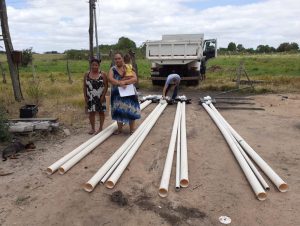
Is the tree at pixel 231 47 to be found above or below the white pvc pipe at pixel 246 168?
below

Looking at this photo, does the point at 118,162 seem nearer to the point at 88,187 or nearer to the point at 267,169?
the point at 88,187

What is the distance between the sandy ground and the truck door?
1155 cm

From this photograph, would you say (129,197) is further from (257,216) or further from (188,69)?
(188,69)

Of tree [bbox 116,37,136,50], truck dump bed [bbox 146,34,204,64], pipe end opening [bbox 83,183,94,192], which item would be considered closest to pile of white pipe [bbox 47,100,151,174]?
pipe end opening [bbox 83,183,94,192]

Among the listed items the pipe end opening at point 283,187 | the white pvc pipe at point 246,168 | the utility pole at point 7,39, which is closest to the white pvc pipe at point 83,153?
the white pvc pipe at point 246,168

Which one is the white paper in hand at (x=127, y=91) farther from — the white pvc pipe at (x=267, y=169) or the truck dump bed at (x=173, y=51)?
the truck dump bed at (x=173, y=51)

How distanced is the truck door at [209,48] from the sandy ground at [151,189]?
11.6 m

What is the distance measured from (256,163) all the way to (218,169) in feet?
2.02

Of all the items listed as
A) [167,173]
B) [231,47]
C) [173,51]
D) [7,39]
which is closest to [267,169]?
[167,173]

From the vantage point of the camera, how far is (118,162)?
16.7ft

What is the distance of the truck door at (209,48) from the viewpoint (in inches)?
704

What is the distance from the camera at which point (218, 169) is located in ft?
16.6

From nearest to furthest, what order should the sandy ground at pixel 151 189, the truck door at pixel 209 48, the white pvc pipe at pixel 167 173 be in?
the sandy ground at pixel 151 189 < the white pvc pipe at pixel 167 173 < the truck door at pixel 209 48

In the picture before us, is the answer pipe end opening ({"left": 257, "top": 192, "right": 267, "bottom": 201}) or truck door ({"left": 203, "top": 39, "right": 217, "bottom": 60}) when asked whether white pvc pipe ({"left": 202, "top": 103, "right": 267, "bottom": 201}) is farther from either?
truck door ({"left": 203, "top": 39, "right": 217, "bottom": 60})
